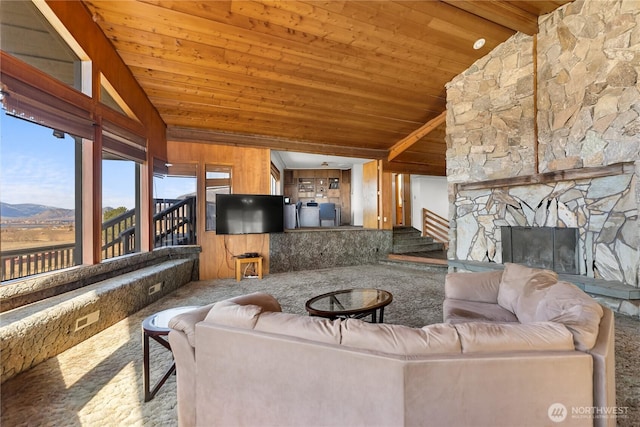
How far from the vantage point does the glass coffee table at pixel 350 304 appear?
2.44 meters

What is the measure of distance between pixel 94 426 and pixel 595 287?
5117 mm

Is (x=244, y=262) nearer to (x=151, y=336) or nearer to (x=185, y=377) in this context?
(x=151, y=336)

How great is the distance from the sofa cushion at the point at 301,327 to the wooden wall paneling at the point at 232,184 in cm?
447

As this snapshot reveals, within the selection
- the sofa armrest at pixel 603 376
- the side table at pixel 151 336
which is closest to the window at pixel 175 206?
the side table at pixel 151 336

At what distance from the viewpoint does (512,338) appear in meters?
1.14

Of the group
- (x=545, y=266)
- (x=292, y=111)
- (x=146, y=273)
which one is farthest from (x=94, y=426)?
(x=545, y=266)

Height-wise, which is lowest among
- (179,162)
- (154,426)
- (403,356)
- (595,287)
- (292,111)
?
(154,426)

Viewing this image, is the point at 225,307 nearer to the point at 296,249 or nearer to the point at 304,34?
the point at 304,34

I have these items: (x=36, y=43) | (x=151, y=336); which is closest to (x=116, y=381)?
(x=151, y=336)

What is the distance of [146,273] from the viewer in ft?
12.5

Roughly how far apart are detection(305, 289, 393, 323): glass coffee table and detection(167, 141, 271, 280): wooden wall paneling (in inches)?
124

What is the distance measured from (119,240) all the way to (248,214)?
2.15 m

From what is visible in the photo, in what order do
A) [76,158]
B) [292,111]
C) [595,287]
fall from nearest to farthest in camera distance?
[76,158] < [595,287] < [292,111]

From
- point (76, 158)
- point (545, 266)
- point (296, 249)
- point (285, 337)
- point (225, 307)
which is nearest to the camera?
point (285, 337)
